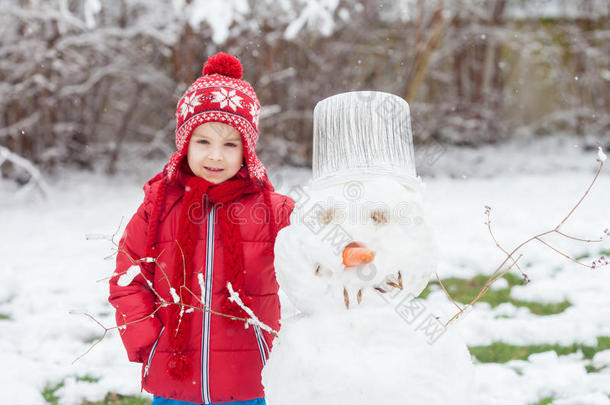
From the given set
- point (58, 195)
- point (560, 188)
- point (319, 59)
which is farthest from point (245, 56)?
point (560, 188)

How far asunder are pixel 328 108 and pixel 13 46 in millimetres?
7302

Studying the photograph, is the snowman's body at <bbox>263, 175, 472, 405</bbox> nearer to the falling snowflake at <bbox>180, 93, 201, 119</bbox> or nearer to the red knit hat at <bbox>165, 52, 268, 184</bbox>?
the red knit hat at <bbox>165, 52, 268, 184</bbox>

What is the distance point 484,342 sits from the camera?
9.75 feet

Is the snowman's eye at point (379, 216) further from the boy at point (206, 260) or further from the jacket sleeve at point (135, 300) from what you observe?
the jacket sleeve at point (135, 300)

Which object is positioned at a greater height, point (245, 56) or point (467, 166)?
point (245, 56)

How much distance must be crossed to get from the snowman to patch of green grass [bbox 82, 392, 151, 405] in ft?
4.50

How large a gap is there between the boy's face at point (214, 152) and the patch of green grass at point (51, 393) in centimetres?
148

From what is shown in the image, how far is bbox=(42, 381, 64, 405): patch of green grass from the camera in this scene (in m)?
2.46

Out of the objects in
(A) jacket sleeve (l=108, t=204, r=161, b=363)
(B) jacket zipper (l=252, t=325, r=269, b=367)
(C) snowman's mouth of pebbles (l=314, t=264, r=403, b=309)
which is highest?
(C) snowman's mouth of pebbles (l=314, t=264, r=403, b=309)

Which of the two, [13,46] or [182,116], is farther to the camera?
[13,46]

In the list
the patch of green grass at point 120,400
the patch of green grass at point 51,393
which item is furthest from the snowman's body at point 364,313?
the patch of green grass at point 51,393

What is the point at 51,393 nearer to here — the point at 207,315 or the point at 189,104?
the point at 207,315

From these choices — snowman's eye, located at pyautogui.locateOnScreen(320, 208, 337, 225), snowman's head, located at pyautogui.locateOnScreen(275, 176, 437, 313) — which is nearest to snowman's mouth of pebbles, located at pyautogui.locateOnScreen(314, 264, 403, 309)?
snowman's head, located at pyautogui.locateOnScreen(275, 176, 437, 313)

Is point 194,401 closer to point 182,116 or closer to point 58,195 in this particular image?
point 182,116
